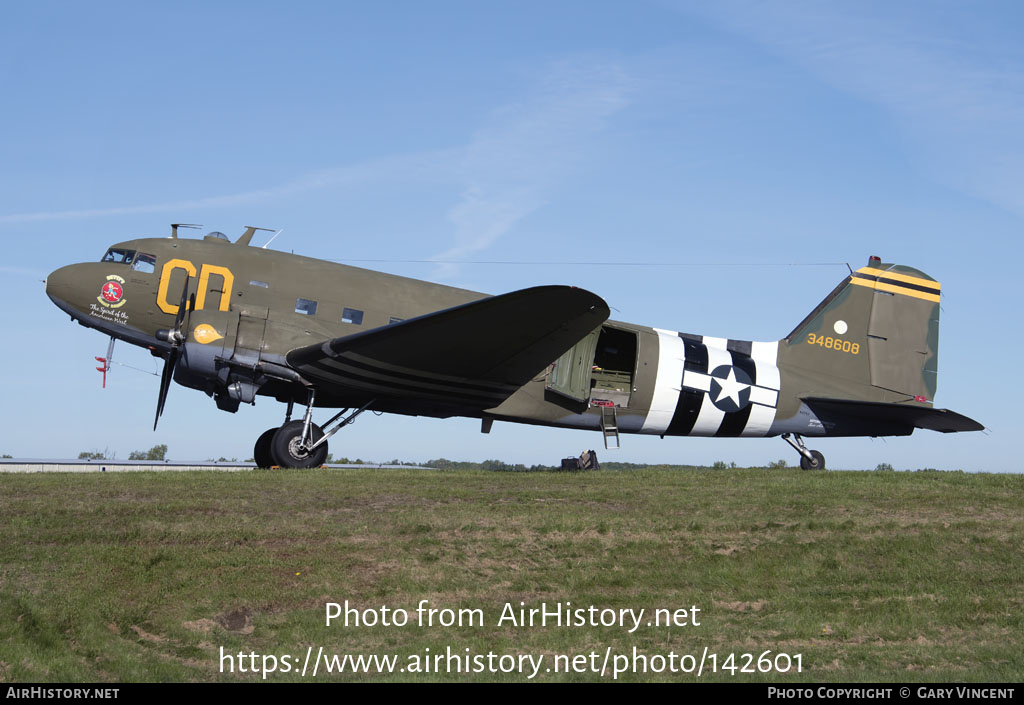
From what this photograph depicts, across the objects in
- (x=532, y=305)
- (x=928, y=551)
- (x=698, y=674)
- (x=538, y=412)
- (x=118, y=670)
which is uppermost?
(x=532, y=305)

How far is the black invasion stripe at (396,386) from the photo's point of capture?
67.0 feet

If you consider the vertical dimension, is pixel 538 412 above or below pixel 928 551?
above

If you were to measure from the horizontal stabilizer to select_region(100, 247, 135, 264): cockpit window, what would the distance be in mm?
17595

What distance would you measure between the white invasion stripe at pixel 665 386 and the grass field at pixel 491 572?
16.5 feet

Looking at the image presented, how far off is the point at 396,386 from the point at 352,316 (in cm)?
198

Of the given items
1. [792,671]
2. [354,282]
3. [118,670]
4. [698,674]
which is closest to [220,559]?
[118,670]

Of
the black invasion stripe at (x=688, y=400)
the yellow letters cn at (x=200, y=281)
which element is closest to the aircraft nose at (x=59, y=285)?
the yellow letters cn at (x=200, y=281)

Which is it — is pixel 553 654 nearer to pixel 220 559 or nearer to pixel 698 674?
pixel 698 674

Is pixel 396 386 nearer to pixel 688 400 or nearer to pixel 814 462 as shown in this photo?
pixel 688 400

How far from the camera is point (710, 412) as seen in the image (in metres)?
24.1

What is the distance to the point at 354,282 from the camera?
2180cm

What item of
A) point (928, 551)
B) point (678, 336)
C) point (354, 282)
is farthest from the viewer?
point (678, 336)

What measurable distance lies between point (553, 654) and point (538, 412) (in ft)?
38.2
